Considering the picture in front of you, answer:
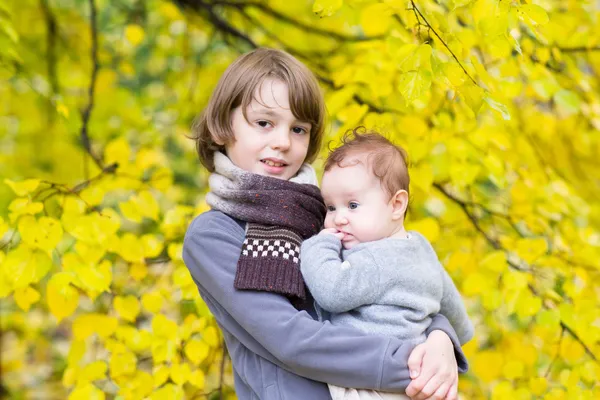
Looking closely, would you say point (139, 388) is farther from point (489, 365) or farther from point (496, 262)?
point (489, 365)

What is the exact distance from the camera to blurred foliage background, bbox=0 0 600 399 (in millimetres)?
2098

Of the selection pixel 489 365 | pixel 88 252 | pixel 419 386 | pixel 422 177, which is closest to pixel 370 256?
pixel 419 386

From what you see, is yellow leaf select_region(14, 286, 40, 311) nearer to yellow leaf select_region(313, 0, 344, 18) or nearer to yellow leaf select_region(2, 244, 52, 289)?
yellow leaf select_region(2, 244, 52, 289)

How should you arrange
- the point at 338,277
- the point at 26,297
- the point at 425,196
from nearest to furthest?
the point at 338,277, the point at 26,297, the point at 425,196

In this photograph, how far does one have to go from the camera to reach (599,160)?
4.00 meters

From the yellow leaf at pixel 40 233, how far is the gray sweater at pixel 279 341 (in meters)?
0.62

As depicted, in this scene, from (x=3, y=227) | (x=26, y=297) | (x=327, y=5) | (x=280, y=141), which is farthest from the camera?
(x=26, y=297)

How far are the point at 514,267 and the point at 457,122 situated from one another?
1.85 ft

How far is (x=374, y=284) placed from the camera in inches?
59.3

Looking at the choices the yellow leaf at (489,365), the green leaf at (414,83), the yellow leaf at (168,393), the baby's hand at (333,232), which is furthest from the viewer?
the yellow leaf at (489,365)

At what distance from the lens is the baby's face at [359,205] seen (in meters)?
1.61

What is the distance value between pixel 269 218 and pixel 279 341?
29cm

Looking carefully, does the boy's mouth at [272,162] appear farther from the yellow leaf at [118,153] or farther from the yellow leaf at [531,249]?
the yellow leaf at [531,249]

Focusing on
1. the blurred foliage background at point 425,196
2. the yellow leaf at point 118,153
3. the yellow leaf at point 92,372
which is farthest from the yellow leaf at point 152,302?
the yellow leaf at point 118,153
